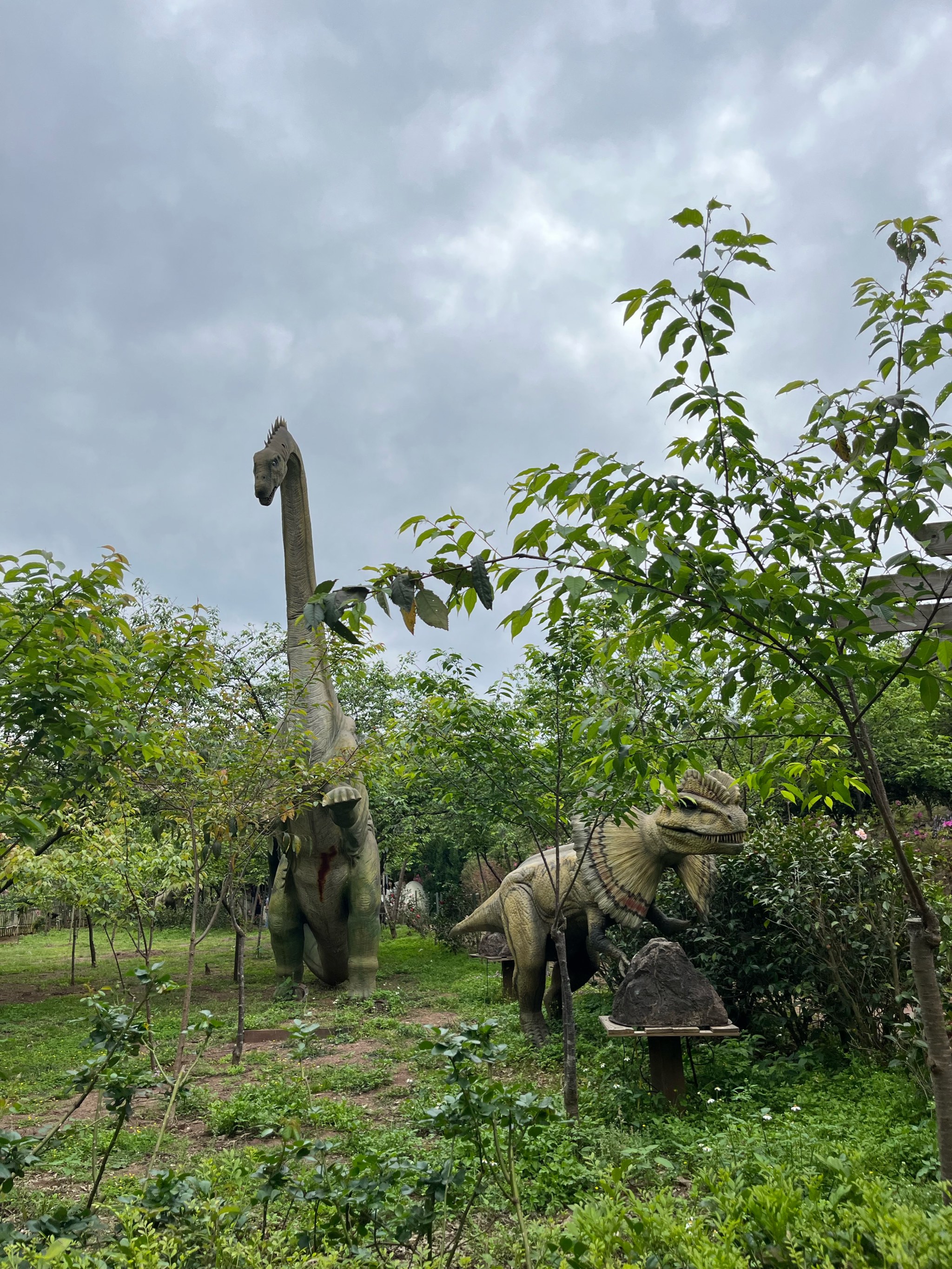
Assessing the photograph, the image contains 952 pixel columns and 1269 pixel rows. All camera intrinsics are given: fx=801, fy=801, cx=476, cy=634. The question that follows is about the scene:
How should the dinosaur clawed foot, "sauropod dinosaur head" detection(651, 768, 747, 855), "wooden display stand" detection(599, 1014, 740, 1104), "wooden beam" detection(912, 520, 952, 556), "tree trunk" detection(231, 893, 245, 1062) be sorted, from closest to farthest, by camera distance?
"wooden beam" detection(912, 520, 952, 556)
"wooden display stand" detection(599, 1014, 740, 1104)
"sauropod dinosaur head" detection(651, 768, 747, 855)
the dinosaur clawed foot
"tree trunk" detection(231, 893, 245, 1062)

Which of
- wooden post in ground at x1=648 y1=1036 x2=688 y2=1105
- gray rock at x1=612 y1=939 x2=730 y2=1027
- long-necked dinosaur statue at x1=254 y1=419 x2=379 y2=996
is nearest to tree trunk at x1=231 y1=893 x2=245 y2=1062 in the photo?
long-necked dinosaur statue at x1=254 y1=419 x2=379 y2=996

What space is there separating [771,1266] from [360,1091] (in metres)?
4.84

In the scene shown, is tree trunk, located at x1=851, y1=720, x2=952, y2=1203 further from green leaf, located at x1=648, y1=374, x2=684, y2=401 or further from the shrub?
the shrub

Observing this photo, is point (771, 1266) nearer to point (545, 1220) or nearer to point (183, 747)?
point (545, 1220)

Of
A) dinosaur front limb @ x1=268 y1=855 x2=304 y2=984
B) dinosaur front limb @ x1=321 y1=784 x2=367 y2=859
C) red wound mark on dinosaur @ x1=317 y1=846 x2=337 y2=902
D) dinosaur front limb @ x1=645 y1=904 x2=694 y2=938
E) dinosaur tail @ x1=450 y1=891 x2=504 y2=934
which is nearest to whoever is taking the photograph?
dinosaur front limb @ x1=645 y1=904 x2=694 y2=938

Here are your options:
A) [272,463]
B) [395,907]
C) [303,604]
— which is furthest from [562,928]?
[395,907]

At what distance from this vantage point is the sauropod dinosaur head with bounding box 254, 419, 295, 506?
9.67 metres

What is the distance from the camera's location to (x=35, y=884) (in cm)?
1077

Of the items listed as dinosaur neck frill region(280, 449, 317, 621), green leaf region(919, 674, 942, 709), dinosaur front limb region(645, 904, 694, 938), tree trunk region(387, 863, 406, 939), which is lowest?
tree trunk region(387, 863, 406, 939)

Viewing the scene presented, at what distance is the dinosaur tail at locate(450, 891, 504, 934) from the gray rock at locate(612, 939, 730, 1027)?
3028 mm

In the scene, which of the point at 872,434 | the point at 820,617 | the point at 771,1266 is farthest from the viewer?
the point at 872,434

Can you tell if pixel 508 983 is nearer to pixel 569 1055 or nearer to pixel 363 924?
pixel 363 924

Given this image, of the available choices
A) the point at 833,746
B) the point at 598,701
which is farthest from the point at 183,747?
the point at 833,746

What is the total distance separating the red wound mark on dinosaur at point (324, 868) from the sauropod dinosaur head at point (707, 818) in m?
5.62
